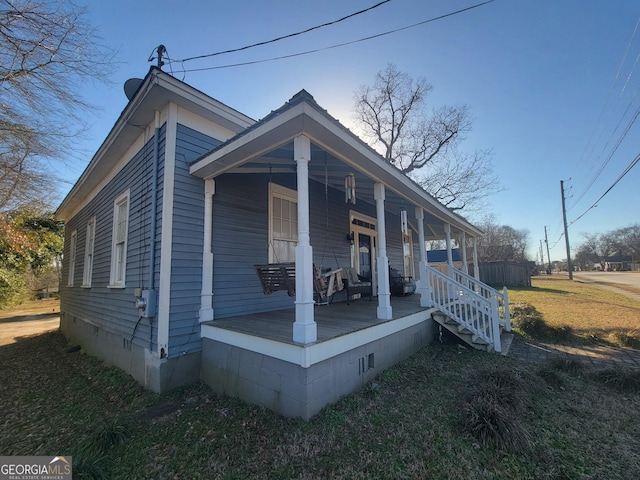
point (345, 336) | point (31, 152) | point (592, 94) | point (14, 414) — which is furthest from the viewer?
point (592, 94)

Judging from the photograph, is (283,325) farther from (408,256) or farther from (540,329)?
(408,256)

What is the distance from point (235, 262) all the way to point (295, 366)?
2368 mm

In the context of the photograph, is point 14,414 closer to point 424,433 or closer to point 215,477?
point 215,477

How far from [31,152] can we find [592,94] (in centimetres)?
1735

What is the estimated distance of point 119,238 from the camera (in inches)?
218

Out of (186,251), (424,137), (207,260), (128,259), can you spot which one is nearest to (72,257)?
(128,259)

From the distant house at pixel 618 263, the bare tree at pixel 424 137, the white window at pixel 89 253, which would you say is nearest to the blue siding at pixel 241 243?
the white window at pixel 89 253

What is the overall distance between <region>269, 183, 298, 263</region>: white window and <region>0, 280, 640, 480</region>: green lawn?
8.83ft

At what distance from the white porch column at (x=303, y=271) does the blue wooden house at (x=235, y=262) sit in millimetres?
12

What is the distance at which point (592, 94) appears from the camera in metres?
9.59

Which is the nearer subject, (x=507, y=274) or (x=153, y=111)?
(x=153, y=111)

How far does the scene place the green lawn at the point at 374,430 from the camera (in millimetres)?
2211

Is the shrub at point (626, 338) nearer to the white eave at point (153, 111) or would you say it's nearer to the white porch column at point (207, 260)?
the white porch column at point (207, 260)

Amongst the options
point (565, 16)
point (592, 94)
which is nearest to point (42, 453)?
point (565, 16)
